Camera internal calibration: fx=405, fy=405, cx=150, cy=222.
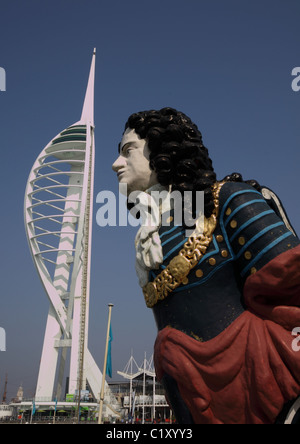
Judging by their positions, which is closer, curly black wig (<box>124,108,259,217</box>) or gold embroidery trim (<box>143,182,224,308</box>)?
gold embroidery trim (<box>143,182,224,308</box>)

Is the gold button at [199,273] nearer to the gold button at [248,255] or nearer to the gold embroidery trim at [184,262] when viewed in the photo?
the gold embroidery trim at [184,262]

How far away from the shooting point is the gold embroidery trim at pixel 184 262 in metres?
2.45

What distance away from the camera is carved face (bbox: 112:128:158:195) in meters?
2.96

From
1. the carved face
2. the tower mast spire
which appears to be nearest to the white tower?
the tower mast spire

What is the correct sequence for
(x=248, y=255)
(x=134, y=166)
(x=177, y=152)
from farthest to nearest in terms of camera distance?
(x=134, y=166)
(x=177, y=152)
(x=248, y=255)

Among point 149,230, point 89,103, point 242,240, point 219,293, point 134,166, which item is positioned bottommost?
point 219,293

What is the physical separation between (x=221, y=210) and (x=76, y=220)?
33200 mm

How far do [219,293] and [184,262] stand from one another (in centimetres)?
28

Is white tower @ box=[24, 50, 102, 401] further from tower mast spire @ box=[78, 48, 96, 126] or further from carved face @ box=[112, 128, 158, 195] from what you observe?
carved face @ box=[112, 128, 158, 195]

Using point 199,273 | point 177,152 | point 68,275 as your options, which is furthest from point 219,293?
point 68,275

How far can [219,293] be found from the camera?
241 centimetres

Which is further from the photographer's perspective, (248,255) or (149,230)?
(149,230)

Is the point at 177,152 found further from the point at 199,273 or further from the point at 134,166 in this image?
the point at 199,273
